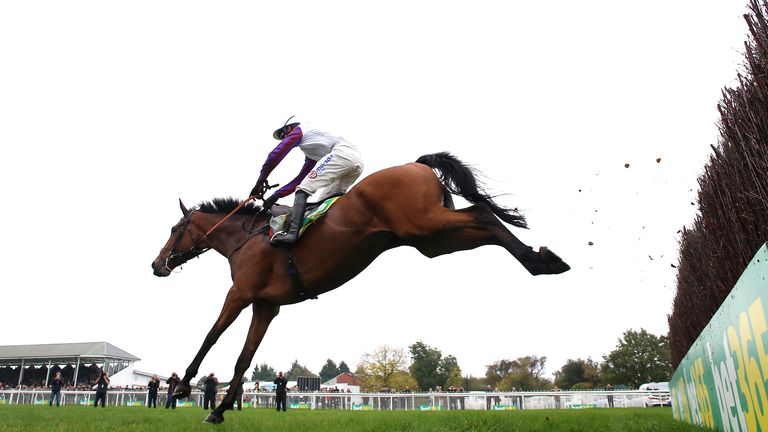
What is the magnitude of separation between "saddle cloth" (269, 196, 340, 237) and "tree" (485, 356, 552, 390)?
89.4 metres

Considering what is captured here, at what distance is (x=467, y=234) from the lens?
215 inches

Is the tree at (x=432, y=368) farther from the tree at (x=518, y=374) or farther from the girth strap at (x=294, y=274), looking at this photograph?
the girth strap at (x=294, y=274)

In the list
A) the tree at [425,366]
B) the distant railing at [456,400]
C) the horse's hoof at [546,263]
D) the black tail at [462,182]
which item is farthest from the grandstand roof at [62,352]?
the horse's hoof at [546,263]

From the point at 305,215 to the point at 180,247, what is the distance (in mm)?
2725

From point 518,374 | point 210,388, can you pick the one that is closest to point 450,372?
point 518,374

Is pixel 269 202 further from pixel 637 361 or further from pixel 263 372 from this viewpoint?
pixel 263 372

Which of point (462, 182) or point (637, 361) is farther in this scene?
point (637, 361)

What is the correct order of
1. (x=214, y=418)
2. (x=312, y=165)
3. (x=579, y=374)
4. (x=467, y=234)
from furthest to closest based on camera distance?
(x=579, y=374)
(x=312, y=165)
(x=214, y=418)
(x=467, y=234)

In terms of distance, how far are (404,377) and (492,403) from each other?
5599 centimetres

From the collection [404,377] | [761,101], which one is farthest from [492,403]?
[404,377]

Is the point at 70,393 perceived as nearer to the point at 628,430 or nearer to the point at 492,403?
the point at 492,403

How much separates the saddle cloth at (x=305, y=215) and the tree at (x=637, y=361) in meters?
80.2

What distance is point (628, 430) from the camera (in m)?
6.50

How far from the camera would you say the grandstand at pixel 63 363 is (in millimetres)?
61500
